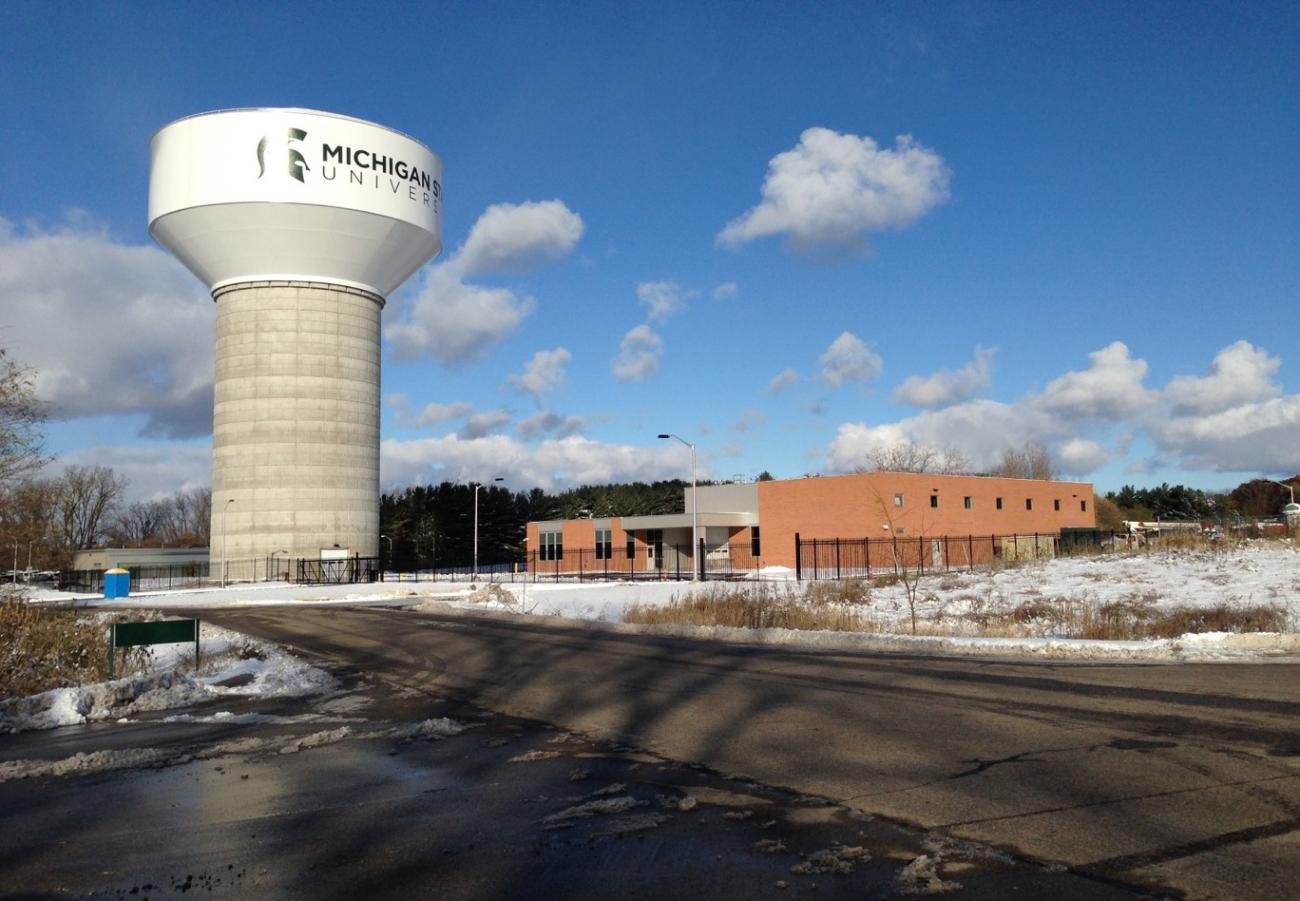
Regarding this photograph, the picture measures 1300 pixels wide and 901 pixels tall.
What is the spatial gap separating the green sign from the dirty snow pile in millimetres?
456

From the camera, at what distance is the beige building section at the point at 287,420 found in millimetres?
60281

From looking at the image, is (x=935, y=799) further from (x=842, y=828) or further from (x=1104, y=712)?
(x=1104, y=712)

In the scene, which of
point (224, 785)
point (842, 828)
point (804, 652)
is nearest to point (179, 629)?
Result: point (224, 785)

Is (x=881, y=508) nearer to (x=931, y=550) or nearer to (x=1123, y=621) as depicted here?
(x=931, y=550)

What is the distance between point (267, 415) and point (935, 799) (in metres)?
59.8

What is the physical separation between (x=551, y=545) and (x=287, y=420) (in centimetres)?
2346

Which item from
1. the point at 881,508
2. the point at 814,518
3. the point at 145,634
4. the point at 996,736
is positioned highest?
the point at 881,508

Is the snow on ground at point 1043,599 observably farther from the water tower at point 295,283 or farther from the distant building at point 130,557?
the distant building at point 130,557

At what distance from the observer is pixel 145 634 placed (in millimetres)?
14094

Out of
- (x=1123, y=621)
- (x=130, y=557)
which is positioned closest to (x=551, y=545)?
(x=130, y=557)

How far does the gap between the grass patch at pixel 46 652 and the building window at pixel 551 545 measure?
196 feet

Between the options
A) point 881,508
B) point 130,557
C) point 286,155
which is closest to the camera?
point 286,155

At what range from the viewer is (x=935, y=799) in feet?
22.5

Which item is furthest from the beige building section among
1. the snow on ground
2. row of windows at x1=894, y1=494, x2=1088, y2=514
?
row of windows at x1=894, y1=494, x2=1088, y2=514
